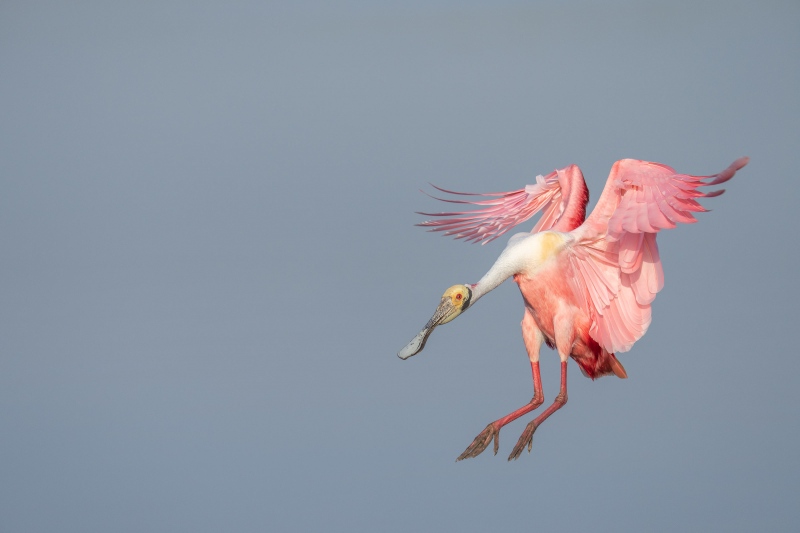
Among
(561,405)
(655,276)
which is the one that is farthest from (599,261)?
(561,405)

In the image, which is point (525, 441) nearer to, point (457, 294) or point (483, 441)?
point (483, 441)

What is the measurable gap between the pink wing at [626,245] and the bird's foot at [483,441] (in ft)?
2.71

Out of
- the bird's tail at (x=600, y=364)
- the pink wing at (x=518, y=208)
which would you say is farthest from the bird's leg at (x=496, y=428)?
the pink wing at (x=518, y=208)

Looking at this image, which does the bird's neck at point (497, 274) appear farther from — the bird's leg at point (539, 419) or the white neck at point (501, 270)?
the bird's leg at point (539, 419)

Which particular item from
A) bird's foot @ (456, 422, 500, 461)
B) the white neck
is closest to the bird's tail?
the white neck

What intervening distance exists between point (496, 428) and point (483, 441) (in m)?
0.11

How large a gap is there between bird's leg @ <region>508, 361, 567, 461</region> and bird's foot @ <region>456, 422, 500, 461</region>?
13 centimetres

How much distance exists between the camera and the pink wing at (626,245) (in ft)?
24.1

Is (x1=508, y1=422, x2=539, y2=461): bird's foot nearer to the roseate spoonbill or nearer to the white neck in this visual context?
the roseate spoonbill

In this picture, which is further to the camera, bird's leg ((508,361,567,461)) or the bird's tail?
the bird's tail

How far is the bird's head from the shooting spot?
302 inches

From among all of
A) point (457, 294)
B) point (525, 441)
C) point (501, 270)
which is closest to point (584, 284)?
point (501, 270)

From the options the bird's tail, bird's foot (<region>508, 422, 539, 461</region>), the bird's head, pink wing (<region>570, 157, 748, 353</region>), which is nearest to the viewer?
pink wing (<region>570, 157, 748, 353</region>)

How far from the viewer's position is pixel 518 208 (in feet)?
28.6
